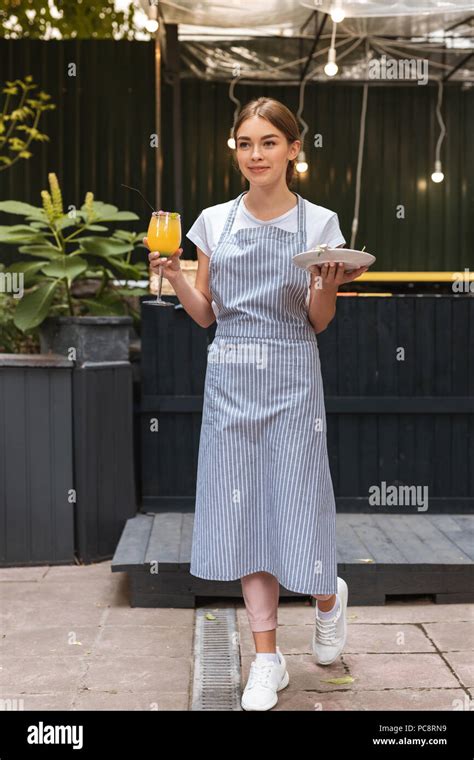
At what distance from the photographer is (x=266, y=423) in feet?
9.07

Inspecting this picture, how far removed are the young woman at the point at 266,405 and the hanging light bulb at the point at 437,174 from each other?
377 cm

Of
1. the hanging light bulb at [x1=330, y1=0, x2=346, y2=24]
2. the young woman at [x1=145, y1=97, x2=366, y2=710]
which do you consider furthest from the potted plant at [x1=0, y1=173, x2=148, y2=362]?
the young woman at [x1=145, y1=97, x2=366, y2=710]

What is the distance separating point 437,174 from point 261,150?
154 inches

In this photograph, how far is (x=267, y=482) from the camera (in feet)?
9.18

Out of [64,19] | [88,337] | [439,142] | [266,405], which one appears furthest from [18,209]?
[64,19]

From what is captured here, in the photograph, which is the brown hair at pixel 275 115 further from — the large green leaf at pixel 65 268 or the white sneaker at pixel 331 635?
the large green leaf at pixel 65 268

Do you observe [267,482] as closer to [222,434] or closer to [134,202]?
[222,434]

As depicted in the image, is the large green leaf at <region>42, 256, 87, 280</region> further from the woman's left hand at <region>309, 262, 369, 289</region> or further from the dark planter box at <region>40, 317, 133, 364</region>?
the woman's left hand at <region>309, 262, 369, 289</region>

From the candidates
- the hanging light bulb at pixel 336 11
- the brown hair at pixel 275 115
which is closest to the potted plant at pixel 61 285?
the hanging light bulb at pixel 336 11

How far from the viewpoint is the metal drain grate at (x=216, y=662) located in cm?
286

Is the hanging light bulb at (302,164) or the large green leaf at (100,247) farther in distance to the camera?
the hanging light bulb at (302,164)

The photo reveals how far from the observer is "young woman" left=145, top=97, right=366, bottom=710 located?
274 cm

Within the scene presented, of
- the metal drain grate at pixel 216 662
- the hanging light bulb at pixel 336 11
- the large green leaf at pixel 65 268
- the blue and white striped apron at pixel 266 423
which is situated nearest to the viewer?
the blue and white striped apron at pixel 266 423
